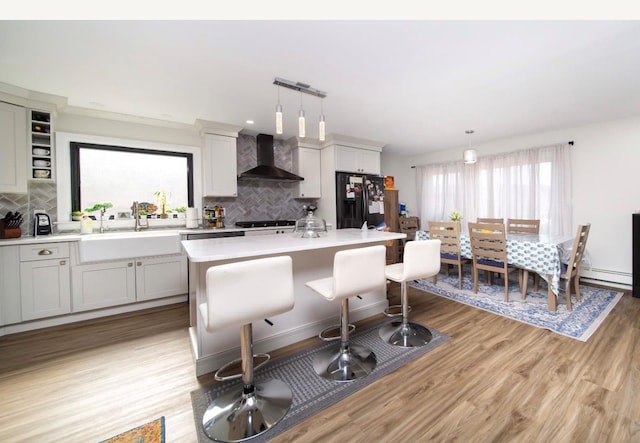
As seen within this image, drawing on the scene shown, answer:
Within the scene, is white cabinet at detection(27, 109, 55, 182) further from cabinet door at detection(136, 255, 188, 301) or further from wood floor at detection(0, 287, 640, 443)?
wood floor at detection(0, 287, 640, 443)

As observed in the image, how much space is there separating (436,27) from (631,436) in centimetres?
257

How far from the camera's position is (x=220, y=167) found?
3.80 meters

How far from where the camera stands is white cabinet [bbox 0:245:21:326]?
7.89ft

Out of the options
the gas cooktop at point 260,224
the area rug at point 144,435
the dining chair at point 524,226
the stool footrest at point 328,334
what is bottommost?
the area rug at point 144,435

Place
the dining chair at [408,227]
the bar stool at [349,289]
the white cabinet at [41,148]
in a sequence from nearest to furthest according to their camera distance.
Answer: the bar stool at [349,289]
the white cabinet at [41,148]
the dining chair at [408,227]

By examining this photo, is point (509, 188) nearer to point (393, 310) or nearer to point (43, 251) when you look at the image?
point (393, 310)

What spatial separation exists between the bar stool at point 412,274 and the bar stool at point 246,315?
1027 mm

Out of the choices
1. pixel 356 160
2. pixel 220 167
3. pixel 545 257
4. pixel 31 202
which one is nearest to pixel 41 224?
pixel 31 202

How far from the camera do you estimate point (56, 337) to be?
2.41m

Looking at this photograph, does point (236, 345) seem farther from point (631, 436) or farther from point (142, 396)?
point (631, 436)

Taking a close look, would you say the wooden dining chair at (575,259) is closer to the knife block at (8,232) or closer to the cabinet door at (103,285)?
the cabinet door at (103,285)

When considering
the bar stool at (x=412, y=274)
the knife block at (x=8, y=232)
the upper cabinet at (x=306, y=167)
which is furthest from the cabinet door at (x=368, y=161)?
the knife block at (x=8, y=232)

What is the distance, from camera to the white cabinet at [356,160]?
4516mm

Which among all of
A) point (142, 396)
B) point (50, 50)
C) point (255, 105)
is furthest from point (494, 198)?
point (50, 50)
